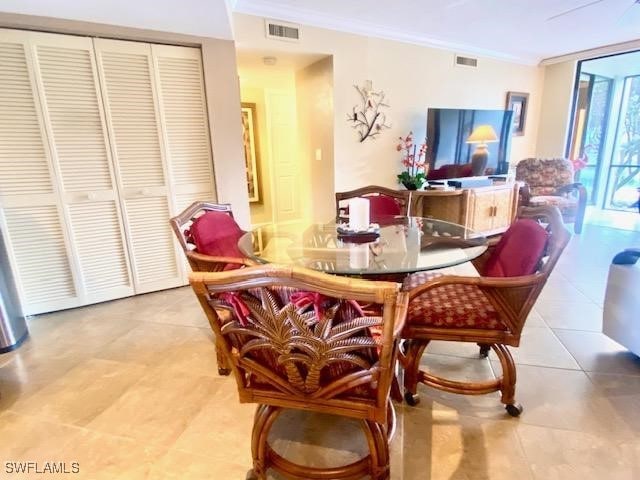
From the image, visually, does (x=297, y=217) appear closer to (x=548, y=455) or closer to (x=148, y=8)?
(x=148, y=8)

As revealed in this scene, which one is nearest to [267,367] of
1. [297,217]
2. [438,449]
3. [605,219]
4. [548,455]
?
[438,449]

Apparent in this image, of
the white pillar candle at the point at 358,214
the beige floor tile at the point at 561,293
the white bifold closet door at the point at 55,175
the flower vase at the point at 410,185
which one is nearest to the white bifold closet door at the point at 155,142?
the white bifold closet door at the point at 55,175

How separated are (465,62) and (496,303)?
416 centimetres

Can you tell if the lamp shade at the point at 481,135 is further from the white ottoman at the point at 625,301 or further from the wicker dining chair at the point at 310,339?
the wicker dining chair at the point at 310,339

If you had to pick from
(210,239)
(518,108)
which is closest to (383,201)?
(210,239)

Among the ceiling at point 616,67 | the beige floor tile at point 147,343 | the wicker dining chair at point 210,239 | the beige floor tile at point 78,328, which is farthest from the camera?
the ceiling at point 616,67

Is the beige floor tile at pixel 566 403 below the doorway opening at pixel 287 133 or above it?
below

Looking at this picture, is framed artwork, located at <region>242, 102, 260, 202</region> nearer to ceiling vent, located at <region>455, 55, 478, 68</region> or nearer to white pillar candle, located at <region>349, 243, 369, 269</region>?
ceiling vent, located at <region>455, 55, 478, 68</region>

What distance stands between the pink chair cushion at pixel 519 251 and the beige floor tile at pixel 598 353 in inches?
31.4

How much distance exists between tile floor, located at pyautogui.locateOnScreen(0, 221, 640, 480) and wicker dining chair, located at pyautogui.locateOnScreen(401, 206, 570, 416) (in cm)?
16

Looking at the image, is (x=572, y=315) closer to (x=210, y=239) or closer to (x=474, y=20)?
(x=210, y=239)

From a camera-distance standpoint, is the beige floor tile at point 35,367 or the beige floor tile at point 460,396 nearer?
the beige floor tile at point 460,396

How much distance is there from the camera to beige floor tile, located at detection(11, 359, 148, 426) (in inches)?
63.9

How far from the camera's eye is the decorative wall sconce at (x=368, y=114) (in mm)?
3758
